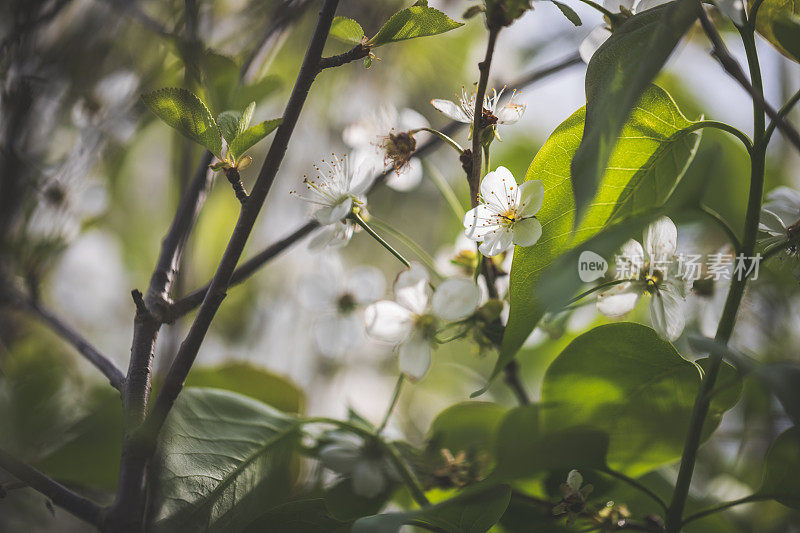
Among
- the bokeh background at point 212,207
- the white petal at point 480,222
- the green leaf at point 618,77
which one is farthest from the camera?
the bokeh background at point 212,207

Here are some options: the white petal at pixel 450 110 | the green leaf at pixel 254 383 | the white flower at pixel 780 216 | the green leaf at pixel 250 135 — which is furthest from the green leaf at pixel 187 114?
the white flower at pixel 780 216

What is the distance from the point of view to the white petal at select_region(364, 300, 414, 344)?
39 cm

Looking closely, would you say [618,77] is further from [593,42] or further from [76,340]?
[76,340]

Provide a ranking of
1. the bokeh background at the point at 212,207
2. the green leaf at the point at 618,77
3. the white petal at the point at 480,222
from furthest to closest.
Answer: the bokeh background at the point at 212,207 → the white petal at the point at 480,222 → the green leaf at the point at 618,77

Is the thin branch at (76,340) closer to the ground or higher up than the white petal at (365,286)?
closer to the ground

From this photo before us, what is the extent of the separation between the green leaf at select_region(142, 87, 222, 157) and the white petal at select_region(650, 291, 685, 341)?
0.97 ft

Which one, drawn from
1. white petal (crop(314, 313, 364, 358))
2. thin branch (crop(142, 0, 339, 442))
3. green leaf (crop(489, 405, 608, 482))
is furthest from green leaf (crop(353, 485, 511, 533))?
white petal (crop(314, 313, 364, 358))

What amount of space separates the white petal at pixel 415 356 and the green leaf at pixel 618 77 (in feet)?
0.51

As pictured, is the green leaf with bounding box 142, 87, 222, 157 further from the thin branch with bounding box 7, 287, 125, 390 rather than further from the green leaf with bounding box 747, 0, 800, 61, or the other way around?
the green leaf with bounding box 747, 0, 800, 61

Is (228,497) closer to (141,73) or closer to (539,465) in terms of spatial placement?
(539,465)

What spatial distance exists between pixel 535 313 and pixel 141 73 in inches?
22.4

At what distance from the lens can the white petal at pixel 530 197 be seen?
331 mm

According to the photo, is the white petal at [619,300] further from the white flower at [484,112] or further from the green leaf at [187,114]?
the green leaf at [187,114]

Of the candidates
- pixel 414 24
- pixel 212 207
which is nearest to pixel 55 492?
pixel 414 24
